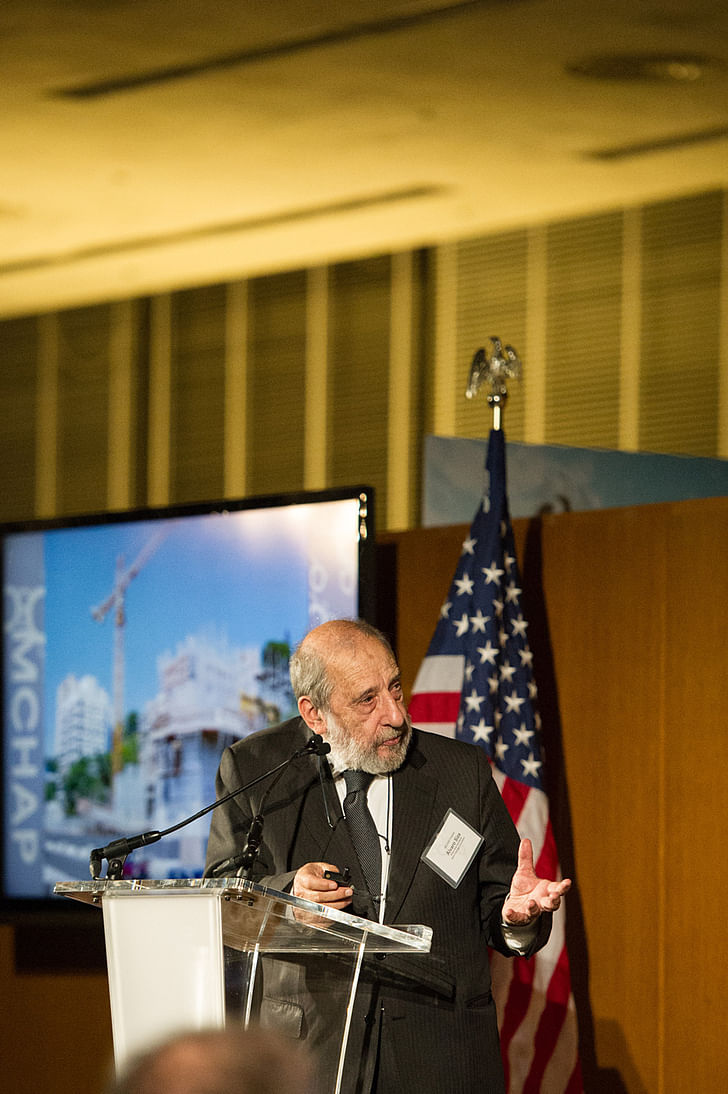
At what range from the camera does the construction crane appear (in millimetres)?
5211

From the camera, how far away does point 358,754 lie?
3.09 metres

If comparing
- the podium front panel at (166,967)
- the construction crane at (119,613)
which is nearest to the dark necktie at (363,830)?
the podium front panel at (166,967)

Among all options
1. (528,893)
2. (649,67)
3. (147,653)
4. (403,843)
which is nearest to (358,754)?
(403,843)

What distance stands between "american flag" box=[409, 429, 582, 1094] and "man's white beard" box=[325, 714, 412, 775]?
128cm

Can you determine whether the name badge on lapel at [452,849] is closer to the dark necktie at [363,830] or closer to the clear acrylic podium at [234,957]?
the dark necktie at [363,830]

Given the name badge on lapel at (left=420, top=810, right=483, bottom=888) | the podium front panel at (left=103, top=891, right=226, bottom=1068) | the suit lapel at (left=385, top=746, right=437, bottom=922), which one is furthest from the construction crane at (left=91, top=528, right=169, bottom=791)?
the podium front panel at (left=103, top=891, right=226, bottom=1068)

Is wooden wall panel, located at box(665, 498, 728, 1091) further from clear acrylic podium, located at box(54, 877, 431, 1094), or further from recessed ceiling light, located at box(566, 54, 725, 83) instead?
clear acrylic podium, located at box(54, 877, 431, 1094)

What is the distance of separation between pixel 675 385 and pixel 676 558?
1.52 meters

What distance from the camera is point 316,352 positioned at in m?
6.62

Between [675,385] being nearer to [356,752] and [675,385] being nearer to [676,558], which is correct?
[676,558]

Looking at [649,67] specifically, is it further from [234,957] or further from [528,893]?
[234,957]

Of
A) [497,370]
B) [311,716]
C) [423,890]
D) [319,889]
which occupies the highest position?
[497,370]

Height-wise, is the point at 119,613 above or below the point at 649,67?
below

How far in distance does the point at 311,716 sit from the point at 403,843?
340 millimetres
